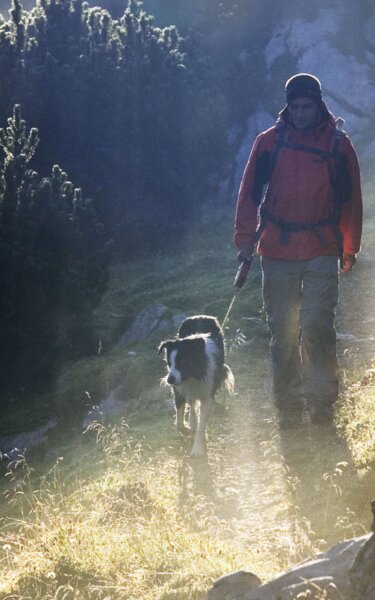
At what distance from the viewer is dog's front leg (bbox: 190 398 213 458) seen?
26.1ft

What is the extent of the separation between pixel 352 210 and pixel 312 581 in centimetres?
445

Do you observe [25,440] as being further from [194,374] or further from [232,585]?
[232,585]

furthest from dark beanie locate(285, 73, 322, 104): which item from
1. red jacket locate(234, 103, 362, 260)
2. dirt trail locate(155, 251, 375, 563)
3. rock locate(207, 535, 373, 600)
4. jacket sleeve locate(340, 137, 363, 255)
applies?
rock locate(207, 535, 373, 600)

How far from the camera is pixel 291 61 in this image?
104 feet

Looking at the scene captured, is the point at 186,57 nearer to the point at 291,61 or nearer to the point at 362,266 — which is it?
the point at 291,61

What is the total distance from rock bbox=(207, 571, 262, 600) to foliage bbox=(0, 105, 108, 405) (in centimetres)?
1205

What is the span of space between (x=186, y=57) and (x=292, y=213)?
25.0 meters

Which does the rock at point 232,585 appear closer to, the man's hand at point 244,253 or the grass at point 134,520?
the grass at point 134,520

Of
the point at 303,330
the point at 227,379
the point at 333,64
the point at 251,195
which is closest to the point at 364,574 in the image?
the point at 303,330

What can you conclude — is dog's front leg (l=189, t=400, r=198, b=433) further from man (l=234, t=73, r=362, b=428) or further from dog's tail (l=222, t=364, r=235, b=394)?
man (l=234, t=73, r=362, b=428)

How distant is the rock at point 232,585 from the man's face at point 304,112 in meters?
4.45

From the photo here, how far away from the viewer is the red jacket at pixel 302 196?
703 centimetres

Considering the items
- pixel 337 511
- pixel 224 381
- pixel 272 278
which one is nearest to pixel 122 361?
pixel 224 381

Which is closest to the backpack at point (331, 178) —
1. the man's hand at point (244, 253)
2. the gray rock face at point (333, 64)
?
the man's hand at point (244, 253)
